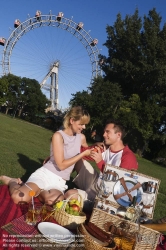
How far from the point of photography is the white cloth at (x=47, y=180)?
14.8 feet

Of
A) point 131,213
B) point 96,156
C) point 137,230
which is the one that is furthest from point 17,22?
point 137,230

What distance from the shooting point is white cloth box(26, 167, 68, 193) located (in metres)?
4.50

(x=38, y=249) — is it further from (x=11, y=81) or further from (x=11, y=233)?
(x=11, y=81)

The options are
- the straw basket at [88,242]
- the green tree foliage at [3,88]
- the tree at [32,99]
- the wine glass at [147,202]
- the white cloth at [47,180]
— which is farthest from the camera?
the tree at [32,99]

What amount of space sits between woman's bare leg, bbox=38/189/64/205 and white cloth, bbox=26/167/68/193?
0.44 feet

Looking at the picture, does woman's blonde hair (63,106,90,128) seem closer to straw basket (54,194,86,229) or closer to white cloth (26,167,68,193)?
white cloth (26,167,68,193)

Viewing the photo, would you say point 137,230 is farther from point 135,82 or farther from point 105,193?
point 135,82

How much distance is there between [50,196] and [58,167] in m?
0.48

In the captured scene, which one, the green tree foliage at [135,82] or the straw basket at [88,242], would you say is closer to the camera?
the straw basket at [88,242]

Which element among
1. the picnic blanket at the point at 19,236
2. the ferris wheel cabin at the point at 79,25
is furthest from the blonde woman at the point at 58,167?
the ferris wheel cabin at the point at 79,25

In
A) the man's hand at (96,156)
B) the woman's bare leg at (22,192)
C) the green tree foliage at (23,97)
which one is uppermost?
the green tree foliage at (23,97)

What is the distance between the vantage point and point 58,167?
4.55 metres

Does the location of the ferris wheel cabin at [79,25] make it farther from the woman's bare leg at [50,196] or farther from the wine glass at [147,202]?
the wine glass at [147,202]

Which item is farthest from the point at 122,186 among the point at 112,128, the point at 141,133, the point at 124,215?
the point at 141,133
